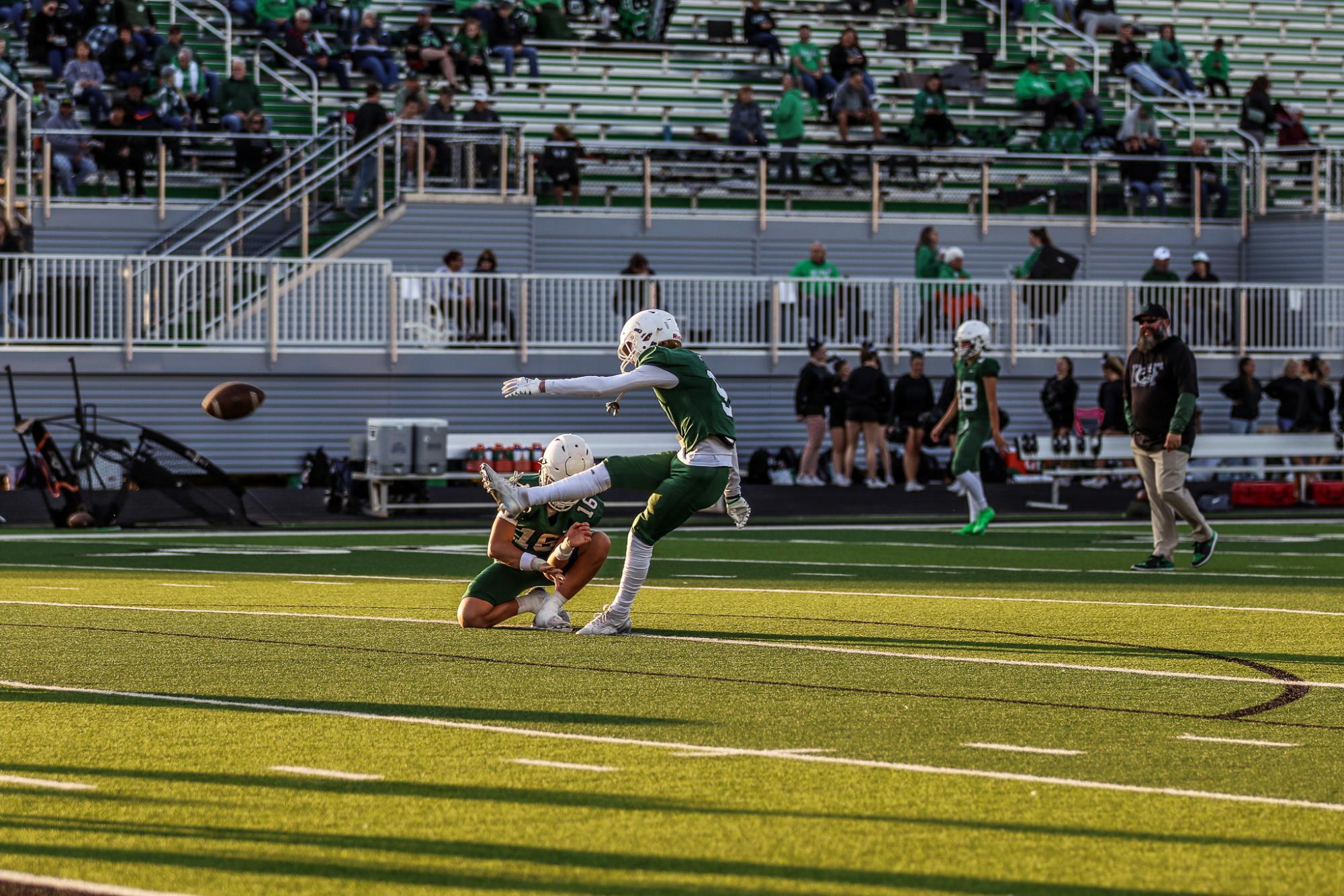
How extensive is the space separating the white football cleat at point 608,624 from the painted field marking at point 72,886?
19.4 feet

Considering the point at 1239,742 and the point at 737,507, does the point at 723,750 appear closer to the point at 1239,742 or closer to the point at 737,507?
the point at 1239,742

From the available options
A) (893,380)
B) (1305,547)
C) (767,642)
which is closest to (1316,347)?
(893,380)

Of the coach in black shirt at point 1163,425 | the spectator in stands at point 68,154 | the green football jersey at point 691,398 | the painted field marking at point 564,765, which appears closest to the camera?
the painted field marking at point 564,765

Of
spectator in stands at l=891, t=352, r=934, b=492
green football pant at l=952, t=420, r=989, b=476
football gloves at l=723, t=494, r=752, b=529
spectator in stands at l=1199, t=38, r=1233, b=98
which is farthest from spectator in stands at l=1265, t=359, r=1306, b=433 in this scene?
football gloves at l=723, t=494, r=752, b=529

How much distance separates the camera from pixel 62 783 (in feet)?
23.6

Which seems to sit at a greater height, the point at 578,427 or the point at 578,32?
the point at 578,32

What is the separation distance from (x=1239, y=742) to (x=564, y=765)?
Answer: 2.55 m

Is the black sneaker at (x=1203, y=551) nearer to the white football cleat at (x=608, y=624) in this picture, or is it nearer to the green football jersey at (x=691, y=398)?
the green football jersey at (x=691, y=398)

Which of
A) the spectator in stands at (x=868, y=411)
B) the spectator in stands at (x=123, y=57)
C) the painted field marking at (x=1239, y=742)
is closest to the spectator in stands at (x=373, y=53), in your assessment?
the spectator in stands at (x=123, y=57)

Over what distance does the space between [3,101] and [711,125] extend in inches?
458

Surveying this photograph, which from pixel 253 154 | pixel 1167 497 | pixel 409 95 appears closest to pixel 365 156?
pixel 409 95

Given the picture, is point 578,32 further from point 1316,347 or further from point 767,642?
point 767,642

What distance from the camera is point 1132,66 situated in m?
39.2

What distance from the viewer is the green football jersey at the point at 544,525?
38.0 ft
